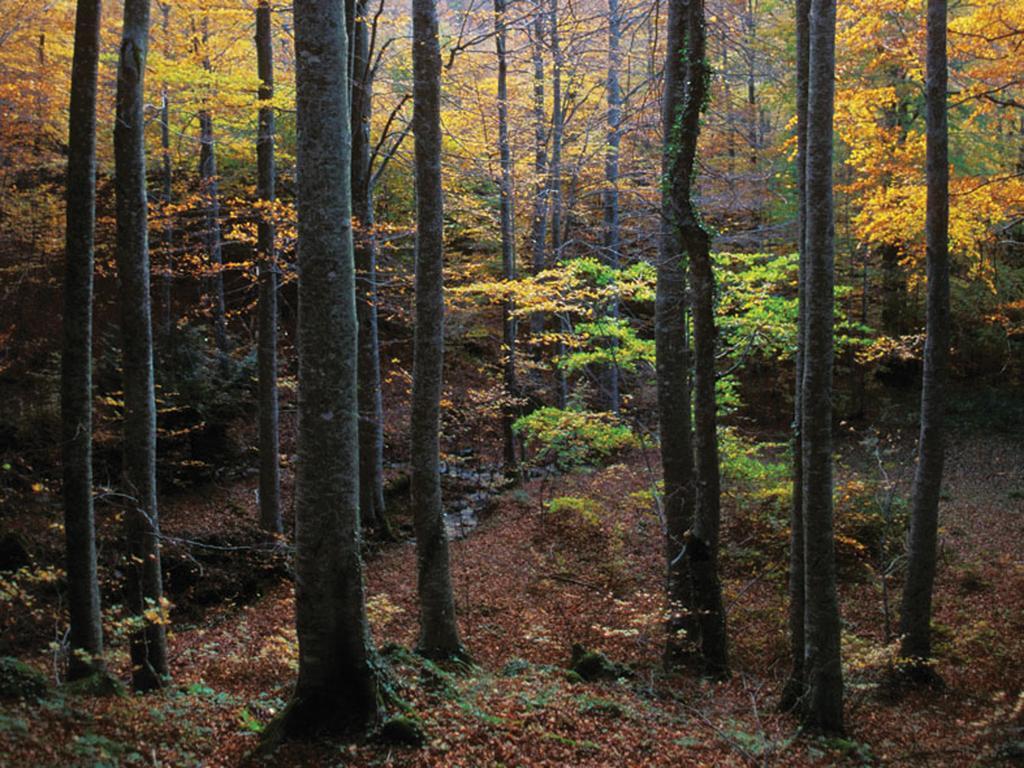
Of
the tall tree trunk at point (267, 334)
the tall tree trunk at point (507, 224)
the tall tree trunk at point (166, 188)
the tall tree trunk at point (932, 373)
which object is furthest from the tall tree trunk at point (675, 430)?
the tall tree trunk at point (166, 188)

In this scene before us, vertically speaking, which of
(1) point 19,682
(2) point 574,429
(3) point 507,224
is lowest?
(1) point 19,682

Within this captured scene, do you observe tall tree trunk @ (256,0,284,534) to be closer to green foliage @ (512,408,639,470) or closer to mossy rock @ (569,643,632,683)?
green foliage @ (512,408,639,470)

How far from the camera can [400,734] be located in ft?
15.9

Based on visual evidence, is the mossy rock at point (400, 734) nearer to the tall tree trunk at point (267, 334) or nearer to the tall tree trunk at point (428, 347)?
the tall tree trunk at point (428, 347)

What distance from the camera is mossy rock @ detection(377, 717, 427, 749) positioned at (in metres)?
4.79

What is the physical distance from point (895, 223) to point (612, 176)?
24.8 feet

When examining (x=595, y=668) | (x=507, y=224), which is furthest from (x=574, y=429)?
(x=595, y=668)

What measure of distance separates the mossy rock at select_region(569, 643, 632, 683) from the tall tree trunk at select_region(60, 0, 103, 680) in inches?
188

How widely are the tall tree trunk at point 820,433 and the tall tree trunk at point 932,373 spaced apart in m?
2.18

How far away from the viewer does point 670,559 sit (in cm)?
847

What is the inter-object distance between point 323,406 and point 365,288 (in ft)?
29.5

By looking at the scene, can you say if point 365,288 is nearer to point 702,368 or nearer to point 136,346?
point 136,346

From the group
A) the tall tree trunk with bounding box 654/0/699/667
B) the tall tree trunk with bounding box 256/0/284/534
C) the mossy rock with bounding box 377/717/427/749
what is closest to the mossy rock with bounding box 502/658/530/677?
the tall tree trunk with bounding box 654/0/699/667

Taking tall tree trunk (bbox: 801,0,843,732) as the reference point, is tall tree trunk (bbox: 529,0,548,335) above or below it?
above
